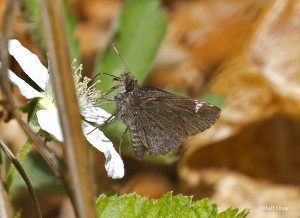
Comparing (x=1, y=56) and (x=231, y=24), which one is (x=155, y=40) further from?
(x=231, y=24)

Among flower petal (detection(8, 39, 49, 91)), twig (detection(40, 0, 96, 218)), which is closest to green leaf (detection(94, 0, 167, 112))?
flower petal (detection(8, 39, 49, 91))

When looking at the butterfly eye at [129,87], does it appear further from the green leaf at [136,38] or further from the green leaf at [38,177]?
the green leaf at [38,177]

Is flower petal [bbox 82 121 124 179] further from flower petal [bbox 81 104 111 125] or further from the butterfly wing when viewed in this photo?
the butterfly wing

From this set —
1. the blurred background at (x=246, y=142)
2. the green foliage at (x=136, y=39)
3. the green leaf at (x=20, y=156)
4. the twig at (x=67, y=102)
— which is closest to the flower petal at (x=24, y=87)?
the green leaf at (x=20, y=156)

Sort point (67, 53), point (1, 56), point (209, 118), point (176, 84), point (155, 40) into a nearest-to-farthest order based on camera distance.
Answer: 1. point (67, 53)
2. point (1, 56)
3. point (209, 118)
4. point (155, 40)
5. point (176, 84)

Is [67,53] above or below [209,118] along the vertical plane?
below

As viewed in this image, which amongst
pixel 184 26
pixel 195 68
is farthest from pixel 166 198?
pixel 184 26

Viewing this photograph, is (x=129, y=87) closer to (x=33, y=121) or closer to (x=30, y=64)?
(x=30, y=64)

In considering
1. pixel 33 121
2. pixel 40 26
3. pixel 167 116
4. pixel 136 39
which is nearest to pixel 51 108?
pixel 33 121
